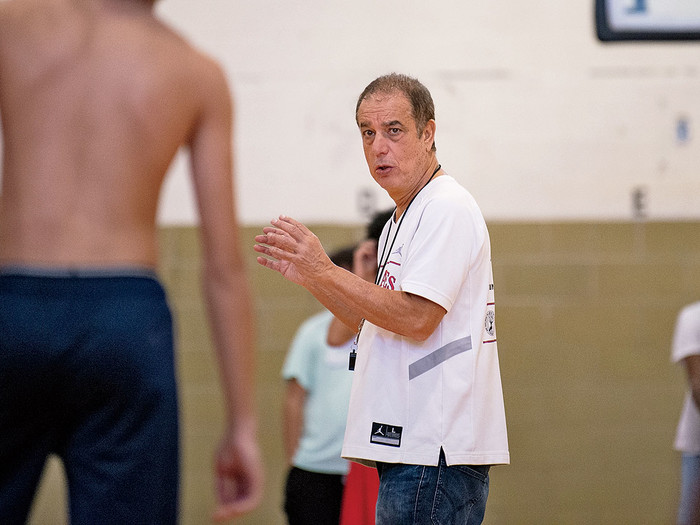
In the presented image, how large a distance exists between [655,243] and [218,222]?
11.0ft

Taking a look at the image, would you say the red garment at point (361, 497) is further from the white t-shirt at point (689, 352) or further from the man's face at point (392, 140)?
the white t-shirt at point (689, 352)

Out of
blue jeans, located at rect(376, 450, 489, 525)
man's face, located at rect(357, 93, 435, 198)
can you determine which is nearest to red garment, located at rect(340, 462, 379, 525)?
blue jeans, located at rect(376, 450, 489, 525)

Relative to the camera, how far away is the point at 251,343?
4.57 feet

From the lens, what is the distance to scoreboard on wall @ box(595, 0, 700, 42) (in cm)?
421

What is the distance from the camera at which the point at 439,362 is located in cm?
179

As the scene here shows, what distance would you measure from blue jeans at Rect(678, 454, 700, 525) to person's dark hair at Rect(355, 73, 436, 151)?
6.62 feet

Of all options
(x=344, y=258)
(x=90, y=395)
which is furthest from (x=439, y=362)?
(x=344, y=258)

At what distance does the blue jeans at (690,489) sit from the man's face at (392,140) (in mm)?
1980

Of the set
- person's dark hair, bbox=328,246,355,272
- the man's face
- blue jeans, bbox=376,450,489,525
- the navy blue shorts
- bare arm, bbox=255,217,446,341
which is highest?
the man's face

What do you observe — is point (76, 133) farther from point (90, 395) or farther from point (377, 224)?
point (377, 224)

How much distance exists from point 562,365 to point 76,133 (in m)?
3.32

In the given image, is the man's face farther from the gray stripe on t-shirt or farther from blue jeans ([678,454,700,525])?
blue jeans ([678,454,700,525])

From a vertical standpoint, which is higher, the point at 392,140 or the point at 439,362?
the point at 392,140

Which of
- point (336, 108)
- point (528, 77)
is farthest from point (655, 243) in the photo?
point (336, 108)
